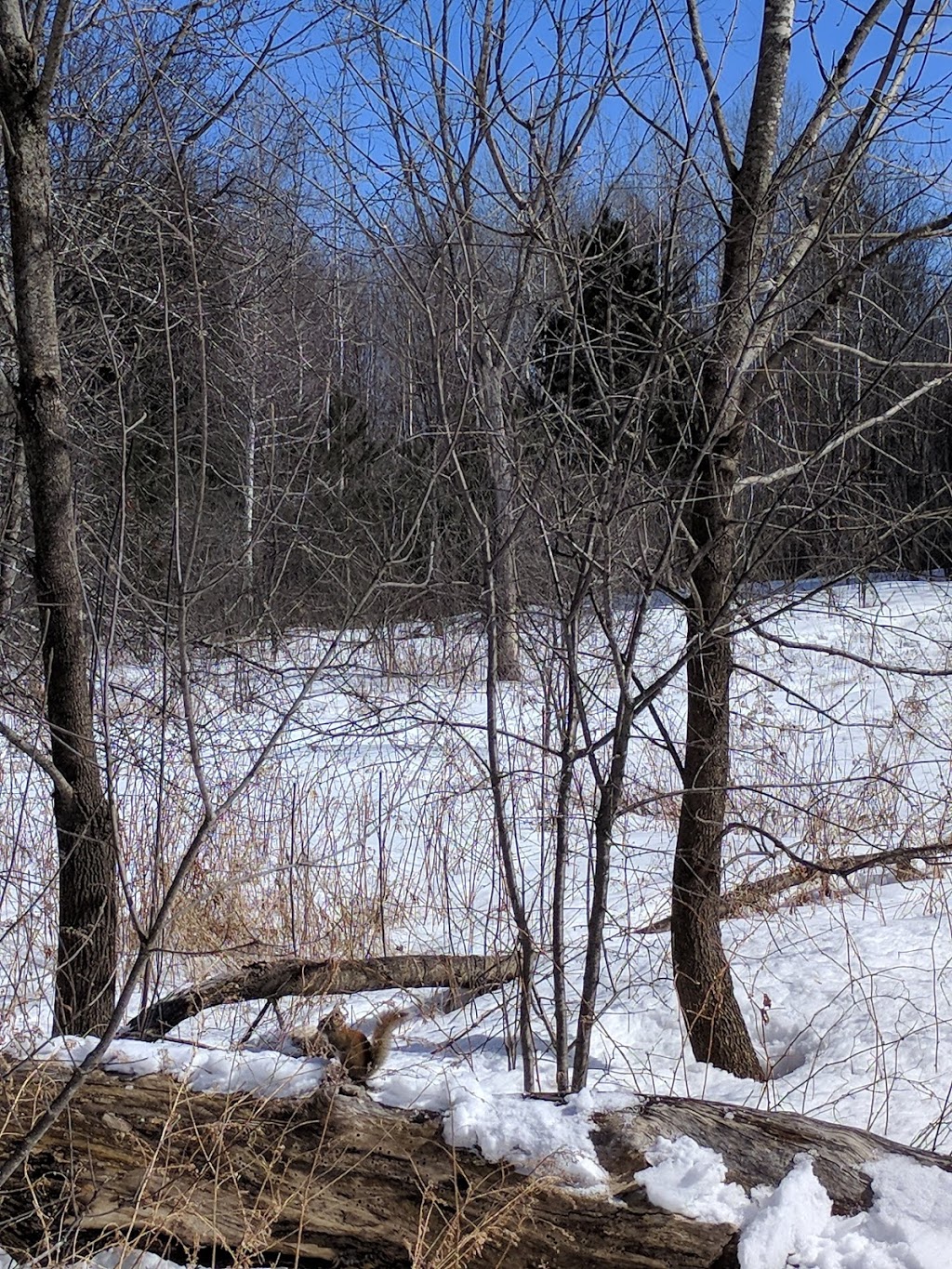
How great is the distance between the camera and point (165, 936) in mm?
4473

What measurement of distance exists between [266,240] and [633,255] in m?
2.10

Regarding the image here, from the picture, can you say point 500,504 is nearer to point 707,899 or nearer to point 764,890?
point 707,899

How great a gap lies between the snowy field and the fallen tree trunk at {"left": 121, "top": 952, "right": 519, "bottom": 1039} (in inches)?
4.1

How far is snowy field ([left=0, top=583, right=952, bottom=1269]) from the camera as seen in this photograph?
200cm

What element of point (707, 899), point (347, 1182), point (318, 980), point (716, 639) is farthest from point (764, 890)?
point (347, 1182)

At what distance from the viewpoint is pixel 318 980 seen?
11.3 feet

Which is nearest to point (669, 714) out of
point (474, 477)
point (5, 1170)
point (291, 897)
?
point (291, 897)

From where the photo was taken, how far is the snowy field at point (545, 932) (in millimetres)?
1997

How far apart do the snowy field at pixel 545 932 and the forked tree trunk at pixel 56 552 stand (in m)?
0.20

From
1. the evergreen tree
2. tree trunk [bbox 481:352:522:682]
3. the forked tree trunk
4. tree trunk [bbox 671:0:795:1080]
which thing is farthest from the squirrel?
the evergreen tree

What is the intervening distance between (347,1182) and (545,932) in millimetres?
1758

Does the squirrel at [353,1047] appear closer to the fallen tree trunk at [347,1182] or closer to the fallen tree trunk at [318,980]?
the fallen tree trunk at [347,1182]

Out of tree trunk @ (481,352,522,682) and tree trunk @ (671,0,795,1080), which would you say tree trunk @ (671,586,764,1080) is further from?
tree trunk @ (481,352,522,682)

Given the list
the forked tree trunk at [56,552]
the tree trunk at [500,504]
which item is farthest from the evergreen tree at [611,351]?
the forked tree trunk at [56,552]
